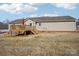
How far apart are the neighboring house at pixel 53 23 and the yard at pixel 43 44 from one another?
0.05 m

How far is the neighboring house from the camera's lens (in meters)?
1.42

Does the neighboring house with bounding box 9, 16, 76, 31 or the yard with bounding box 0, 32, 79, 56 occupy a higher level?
the neighboring house with bounding box 9, 16, 76, 31

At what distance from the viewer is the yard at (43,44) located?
1428 millimetres

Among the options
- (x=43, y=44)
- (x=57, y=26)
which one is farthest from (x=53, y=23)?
(x=43, y=44)

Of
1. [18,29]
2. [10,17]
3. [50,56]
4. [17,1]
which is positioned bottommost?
[50,56]

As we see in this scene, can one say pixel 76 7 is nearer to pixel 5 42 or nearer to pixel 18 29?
pixel 18 29

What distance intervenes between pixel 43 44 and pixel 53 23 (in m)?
0.22

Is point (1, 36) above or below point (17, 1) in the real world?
below

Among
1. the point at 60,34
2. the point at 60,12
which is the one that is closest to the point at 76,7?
the point at 60,12

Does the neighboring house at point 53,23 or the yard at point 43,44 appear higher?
the neighboring house at point 53,23

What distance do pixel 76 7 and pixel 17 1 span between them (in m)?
0.56

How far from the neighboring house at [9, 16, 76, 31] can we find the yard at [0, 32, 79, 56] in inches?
1.8

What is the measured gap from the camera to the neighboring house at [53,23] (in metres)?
1.42

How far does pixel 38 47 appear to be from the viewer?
1438 mm
